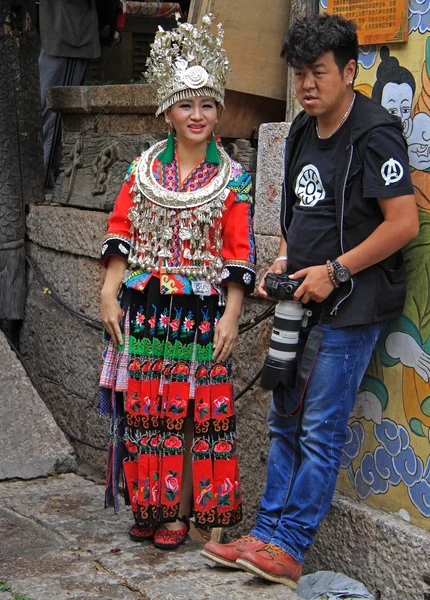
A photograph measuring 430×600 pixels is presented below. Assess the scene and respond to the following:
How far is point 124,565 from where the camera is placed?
3793mm

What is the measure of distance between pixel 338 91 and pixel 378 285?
67cm

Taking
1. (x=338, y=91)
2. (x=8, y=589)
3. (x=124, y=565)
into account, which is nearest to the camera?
(x=338, y=91)

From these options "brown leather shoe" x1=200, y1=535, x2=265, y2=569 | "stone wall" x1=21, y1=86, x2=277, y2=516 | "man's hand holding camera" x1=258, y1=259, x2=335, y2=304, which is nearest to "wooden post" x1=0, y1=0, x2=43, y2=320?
"stone wall" x1=21, y1=86, x2=277, y2=516

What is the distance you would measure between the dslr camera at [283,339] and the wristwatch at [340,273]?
0.20 meters

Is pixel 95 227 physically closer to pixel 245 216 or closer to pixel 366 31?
pixel 245 216

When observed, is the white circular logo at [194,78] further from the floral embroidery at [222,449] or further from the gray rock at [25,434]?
the gray rock at [25,434]

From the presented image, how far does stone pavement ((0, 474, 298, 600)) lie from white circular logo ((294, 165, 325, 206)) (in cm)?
135

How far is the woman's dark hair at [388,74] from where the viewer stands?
11.5 ft

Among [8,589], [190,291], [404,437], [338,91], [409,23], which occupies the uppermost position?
[409,23]

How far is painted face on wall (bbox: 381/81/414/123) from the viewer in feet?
11.5

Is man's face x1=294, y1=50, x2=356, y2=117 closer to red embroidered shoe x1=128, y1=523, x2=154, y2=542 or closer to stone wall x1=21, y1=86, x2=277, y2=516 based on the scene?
red embroidered shoe x1=128, y1=523, x2=154, y2=542

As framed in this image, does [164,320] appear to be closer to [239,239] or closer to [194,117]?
[239,239]

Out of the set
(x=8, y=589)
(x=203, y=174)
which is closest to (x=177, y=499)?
(x=8, y=589)

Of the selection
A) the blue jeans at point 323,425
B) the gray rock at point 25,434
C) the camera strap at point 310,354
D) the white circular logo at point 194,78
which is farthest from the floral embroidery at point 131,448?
the white circular logo at point 194,78
